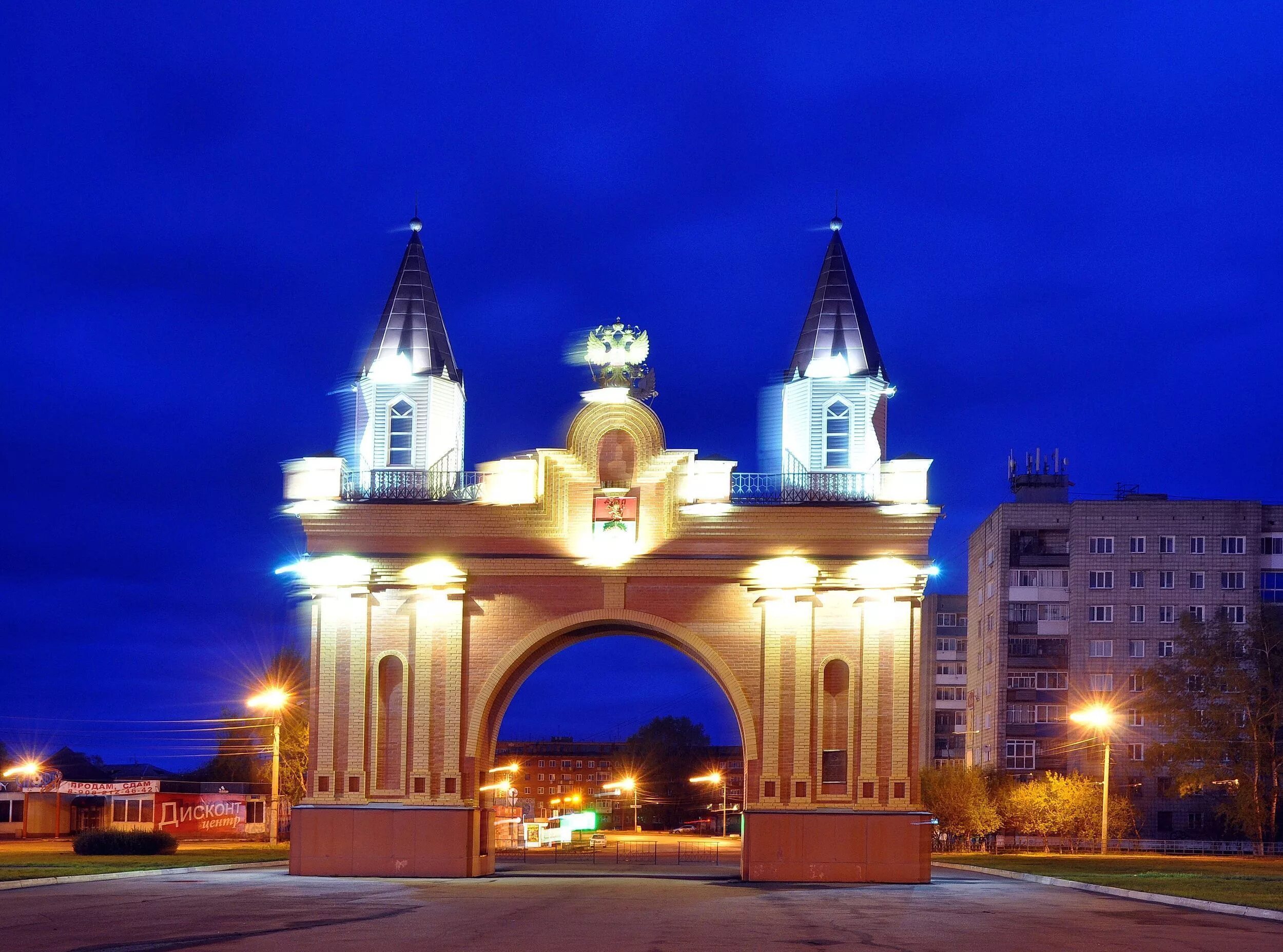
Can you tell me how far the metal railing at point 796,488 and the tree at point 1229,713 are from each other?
33476mm

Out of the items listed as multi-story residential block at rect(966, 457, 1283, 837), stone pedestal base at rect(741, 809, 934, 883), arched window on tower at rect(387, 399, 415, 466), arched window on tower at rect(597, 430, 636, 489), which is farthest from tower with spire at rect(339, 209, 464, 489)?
multi-story residential block at rect(966, 457, 1283, 837)

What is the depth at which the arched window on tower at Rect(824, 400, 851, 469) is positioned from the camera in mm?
42312

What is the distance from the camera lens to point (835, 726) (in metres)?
40.6

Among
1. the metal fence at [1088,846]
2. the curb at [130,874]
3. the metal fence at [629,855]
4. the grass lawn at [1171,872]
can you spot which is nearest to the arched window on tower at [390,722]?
the curb at [130,874]

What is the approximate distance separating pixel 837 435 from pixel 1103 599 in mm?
53125

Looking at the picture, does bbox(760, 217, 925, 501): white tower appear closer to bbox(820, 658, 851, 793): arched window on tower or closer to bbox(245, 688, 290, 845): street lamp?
bbox(820, 658, 851, 793): arched window on tower

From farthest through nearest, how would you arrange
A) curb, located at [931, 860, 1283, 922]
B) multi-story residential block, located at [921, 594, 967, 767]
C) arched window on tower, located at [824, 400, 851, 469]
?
multi-story residential block, located at [921, 594, 967, 767]
arched window on tower, located at [824, 400, 851, 469]
curb, located at [931, 860, 1283, 922]

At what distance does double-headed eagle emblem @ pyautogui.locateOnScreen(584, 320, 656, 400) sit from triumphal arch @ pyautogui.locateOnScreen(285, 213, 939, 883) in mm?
48

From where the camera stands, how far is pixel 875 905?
29.9 metres

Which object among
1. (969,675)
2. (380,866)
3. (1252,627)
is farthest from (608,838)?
(380,866)

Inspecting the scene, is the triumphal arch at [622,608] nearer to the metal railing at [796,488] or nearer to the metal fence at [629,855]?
the metal railing at [796,488]

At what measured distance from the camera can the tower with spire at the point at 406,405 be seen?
42.8 m

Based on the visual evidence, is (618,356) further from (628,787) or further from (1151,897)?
(628,787)

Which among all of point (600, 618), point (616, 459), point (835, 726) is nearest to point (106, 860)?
point (600, 618)
